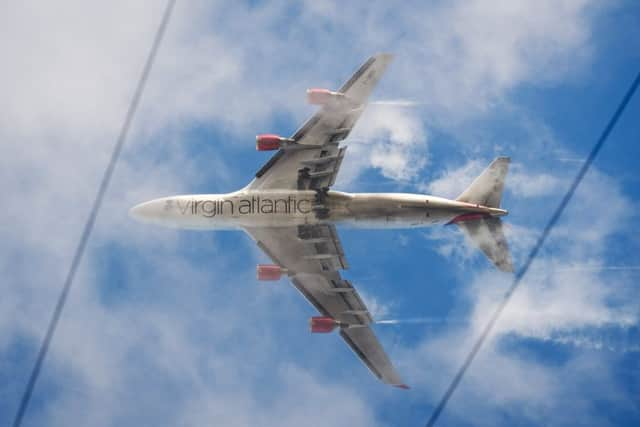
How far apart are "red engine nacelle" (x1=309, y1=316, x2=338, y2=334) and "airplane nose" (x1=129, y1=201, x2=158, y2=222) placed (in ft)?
31.5

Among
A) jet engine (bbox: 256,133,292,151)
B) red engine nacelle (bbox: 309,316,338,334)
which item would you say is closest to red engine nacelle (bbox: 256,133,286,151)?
jet engine (bbox: 256,133,292,151)

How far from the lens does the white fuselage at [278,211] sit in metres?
38.0

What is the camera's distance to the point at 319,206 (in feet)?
126

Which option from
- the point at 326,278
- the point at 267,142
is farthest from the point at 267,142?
the point at 326,278

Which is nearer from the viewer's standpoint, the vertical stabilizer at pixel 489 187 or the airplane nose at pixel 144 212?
the vertical stabilizer at pixel 489 187

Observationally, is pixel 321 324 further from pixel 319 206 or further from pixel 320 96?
pixel 320 96

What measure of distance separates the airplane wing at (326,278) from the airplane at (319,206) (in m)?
0.05

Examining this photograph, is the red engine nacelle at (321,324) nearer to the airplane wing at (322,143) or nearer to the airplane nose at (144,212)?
the airplane wing at (322,143)

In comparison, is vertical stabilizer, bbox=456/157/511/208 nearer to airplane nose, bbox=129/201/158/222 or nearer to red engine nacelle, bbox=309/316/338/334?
red engine nacelle, bbox=309/316/338/334

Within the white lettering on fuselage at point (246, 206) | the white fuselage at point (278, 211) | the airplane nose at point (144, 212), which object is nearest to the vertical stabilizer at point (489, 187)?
the white fuselage at point (278, 211)

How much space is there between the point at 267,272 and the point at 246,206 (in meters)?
3.45

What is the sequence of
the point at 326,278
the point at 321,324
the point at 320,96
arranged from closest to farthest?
the point at 320,96
the point at 321,324
the point at 326,278

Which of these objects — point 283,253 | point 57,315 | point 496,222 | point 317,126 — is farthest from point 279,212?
point 57,315

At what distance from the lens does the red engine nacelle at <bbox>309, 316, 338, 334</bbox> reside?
3934cm
